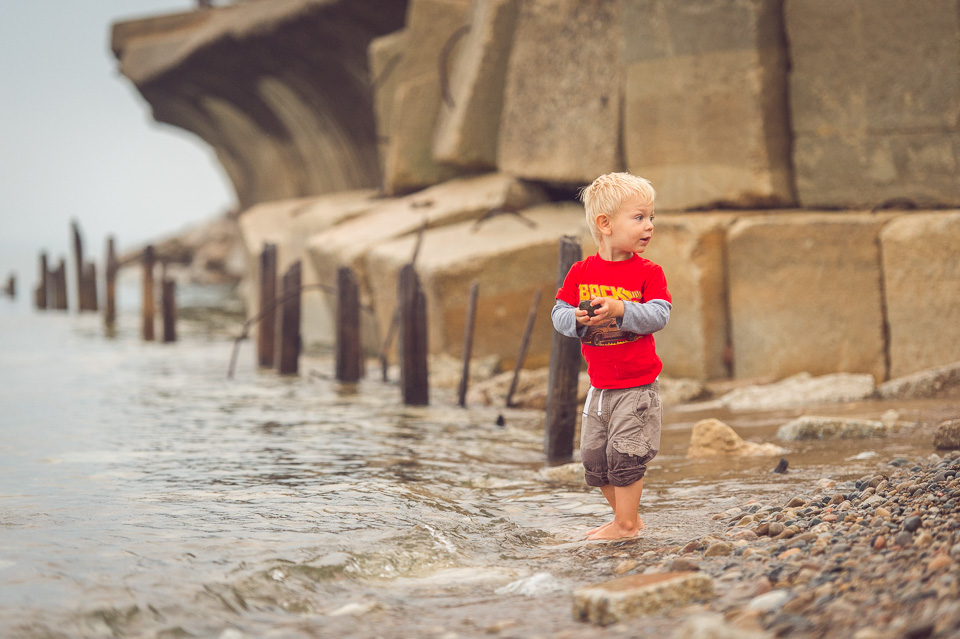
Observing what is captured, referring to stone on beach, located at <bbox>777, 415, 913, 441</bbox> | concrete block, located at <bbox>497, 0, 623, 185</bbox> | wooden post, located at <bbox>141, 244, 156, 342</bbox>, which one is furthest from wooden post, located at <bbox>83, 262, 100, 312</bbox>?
stone on beach, located at <bbox>777, 415, 913, 441</bbox>

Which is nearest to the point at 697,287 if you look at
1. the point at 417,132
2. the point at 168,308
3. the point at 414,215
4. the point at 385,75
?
the point at 414,215

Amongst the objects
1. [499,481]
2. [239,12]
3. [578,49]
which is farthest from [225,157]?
[499,481]

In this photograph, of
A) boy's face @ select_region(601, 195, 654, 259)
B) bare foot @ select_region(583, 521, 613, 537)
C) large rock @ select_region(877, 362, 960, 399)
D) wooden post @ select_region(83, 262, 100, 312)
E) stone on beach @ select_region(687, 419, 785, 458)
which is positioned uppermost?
wooden post @ select_region(83, 262, 100, 312)

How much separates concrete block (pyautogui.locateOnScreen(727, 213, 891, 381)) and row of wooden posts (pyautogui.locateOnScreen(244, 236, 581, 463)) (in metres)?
1.66

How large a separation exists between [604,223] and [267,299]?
7.79 metres

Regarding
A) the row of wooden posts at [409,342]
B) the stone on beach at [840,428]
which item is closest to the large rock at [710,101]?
the row of wooden posts at [409,342]

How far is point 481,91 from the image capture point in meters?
11.1

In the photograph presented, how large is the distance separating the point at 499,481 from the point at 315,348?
8793mm

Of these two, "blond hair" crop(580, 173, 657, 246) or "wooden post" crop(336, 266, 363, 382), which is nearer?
"blond hair" crop(580, 173, 657, 246)

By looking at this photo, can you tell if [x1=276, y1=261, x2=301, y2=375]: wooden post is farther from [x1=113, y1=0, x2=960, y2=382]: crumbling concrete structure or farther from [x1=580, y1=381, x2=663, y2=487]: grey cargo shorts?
[x1=580, y1=381, x2=663, y2=487]: grey cargo shorts

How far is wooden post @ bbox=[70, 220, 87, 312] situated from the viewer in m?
22.4

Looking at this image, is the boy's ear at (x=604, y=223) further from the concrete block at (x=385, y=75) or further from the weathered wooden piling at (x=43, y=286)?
the weathered wooden piling at (x=43, y=286)

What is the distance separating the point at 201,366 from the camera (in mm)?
11320

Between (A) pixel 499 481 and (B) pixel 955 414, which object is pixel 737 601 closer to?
(A) pixel 499 481
